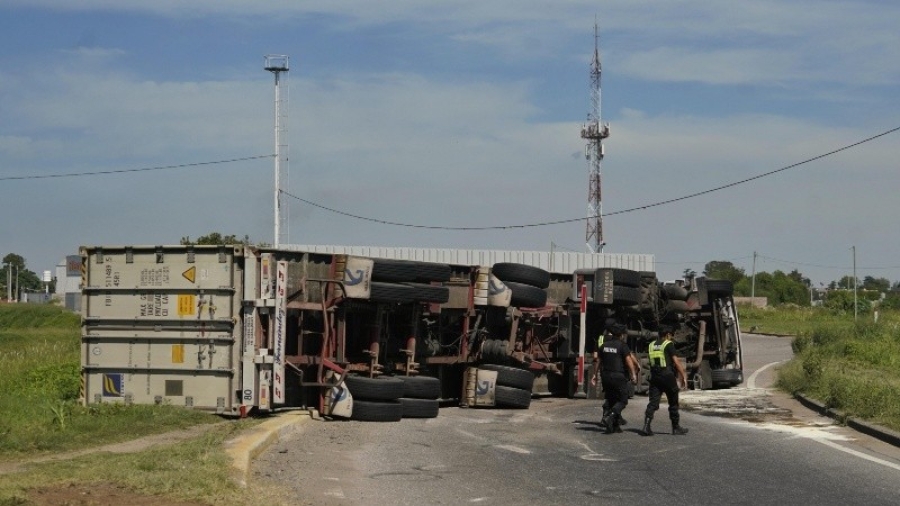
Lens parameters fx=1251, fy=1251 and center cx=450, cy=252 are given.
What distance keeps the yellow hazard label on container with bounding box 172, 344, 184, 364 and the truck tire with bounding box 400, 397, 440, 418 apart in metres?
3.35

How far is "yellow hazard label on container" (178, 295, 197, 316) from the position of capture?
18.2 m

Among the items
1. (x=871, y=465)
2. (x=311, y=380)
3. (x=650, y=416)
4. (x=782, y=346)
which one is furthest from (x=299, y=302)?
(x=782, y=346)

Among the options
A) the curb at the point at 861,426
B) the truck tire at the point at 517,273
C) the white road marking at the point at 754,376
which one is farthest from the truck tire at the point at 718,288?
the truck tire at the point at 517,273

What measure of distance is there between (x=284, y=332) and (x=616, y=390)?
483cm

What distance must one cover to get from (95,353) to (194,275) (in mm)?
1968

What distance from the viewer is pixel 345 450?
15000 millimetres

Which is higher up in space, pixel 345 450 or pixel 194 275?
pixel 194 275

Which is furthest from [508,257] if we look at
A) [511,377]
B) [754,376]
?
[511,377]

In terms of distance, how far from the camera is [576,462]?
558 inches

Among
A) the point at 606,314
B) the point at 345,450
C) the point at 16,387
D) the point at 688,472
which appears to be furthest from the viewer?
the point at 606,314

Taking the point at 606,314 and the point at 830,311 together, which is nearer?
the point at 606,314

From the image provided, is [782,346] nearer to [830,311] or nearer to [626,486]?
[626,486]

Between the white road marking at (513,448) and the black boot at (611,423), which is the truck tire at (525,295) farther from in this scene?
the white road marking at (513,448)

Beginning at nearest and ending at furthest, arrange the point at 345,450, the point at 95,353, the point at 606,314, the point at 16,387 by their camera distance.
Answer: the point at 345,450, the point at 95,353, the point at 16,387, the point at 606,314
